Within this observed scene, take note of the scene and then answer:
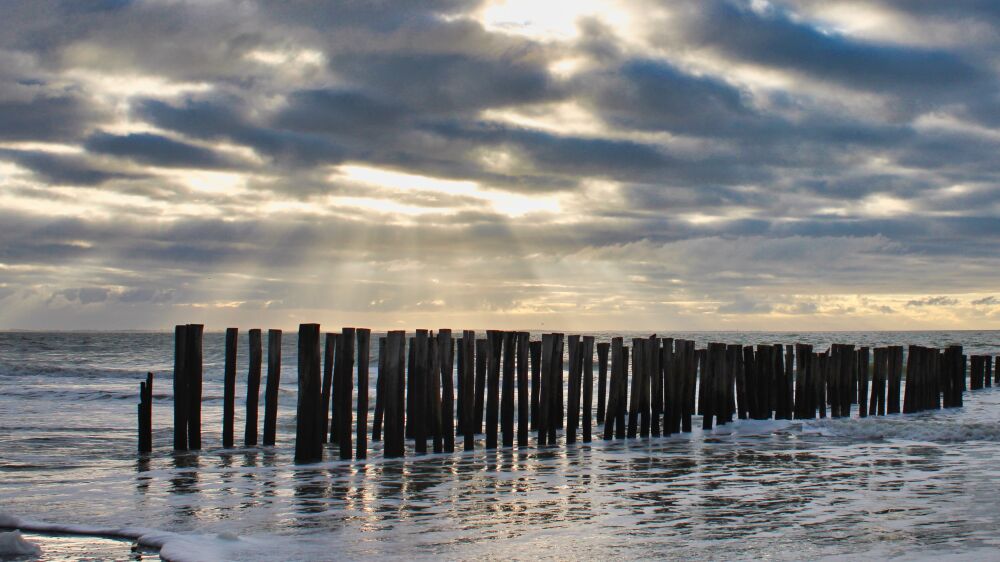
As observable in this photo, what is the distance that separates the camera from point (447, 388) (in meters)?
12.7

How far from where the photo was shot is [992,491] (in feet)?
31.0

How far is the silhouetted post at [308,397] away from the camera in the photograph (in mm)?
11664

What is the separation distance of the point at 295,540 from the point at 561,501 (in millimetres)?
2707

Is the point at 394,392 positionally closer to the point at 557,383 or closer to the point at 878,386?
the point at 557,383

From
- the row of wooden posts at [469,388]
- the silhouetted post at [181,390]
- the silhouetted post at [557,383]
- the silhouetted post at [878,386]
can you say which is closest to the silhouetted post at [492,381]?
the row of wooden posts at [469,388]

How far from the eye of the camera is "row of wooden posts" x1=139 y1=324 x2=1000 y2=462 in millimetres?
12172

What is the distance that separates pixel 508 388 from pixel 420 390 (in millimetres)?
1499

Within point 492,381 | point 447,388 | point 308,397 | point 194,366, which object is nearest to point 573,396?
point 492,381

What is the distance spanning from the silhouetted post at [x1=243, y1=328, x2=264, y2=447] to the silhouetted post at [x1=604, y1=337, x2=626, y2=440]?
5177 millimetres

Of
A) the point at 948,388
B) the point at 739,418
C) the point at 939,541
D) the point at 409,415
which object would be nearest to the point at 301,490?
the point at 409,415

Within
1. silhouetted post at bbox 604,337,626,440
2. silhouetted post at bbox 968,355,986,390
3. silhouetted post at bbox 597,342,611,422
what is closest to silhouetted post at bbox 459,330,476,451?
silhouetted post at bbox 597,342,611,422

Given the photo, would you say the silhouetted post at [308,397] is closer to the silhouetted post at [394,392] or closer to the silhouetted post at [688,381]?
the silhouetted post at [394,392]

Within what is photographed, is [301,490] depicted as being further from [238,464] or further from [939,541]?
[939,541]

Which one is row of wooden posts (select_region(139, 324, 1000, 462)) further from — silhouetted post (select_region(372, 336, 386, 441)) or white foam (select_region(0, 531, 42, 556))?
white foam (select_region(0, 531, 42, 556))
